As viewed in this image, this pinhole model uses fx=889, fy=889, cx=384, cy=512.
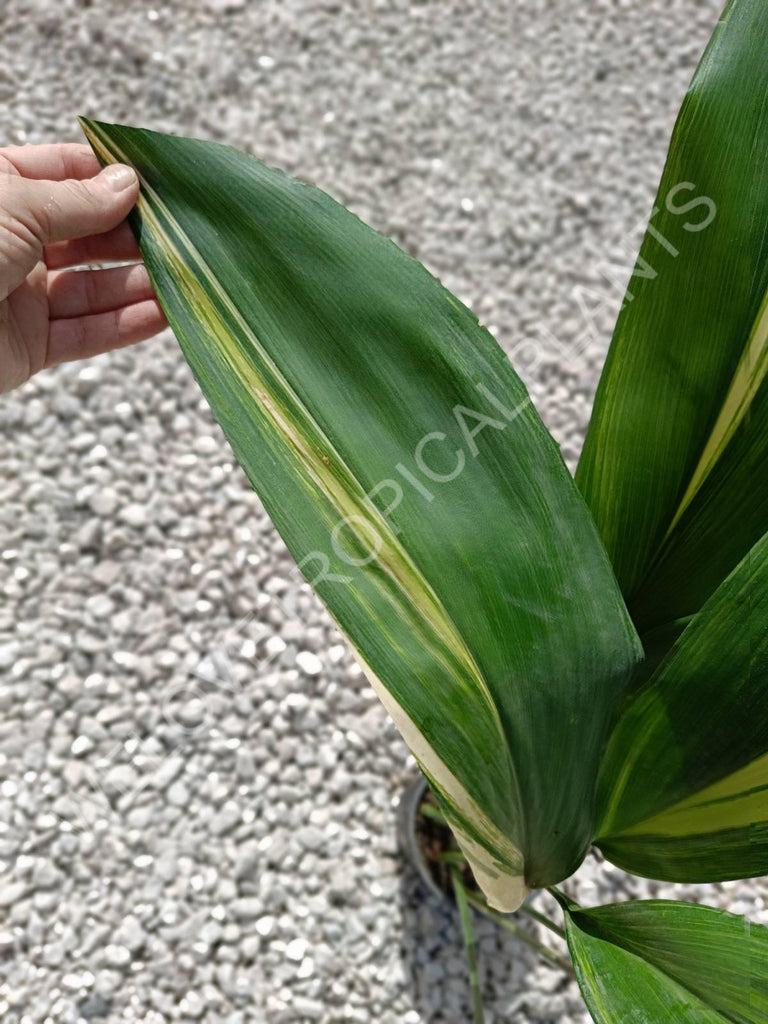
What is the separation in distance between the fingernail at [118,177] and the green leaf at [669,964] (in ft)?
1.86

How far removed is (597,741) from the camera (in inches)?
22.6

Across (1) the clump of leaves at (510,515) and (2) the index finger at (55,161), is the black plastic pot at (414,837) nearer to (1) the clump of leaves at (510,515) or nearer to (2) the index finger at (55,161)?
(1) the clump of leaves at (510,515)

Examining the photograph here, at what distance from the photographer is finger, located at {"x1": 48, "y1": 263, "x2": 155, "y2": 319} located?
82cm

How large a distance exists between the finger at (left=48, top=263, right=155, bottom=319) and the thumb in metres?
0.13

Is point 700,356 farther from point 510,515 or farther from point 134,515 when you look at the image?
point 134,515

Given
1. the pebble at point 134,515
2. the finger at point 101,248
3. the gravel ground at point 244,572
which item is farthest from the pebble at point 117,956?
the finger at point 101,248

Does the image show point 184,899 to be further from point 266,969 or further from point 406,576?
point 406,576

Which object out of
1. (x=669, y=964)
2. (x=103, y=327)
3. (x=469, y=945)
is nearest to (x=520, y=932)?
(x=469, y=945)

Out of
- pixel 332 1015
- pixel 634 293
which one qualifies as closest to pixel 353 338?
pixel 634 293

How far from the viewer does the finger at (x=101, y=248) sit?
720 mm

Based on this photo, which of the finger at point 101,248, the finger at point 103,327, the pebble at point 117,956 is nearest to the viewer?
the finger at point 101,248

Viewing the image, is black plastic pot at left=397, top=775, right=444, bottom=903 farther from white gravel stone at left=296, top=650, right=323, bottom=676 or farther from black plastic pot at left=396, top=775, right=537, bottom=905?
white gravel stone at left=296, top=650, right=323, bottom=676

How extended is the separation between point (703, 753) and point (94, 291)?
0.64 metres

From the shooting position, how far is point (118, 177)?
584 mm
